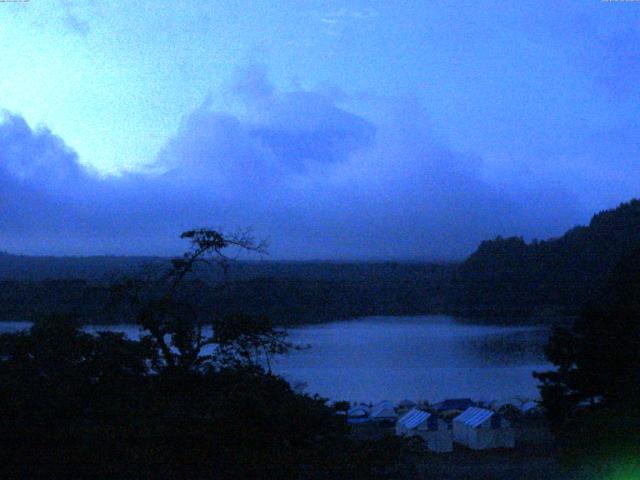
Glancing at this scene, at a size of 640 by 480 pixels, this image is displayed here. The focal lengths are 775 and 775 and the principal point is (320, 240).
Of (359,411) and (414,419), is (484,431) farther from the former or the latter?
(359,411)

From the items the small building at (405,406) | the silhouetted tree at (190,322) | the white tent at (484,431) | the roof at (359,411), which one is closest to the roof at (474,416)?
the white tent at (484,431)

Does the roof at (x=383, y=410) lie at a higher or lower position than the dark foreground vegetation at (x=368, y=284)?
lower

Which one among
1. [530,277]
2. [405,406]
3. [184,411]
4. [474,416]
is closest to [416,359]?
[474,416]

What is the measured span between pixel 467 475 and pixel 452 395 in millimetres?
6044

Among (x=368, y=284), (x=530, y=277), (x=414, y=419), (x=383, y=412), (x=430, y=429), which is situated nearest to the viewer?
(x=368, y=284)

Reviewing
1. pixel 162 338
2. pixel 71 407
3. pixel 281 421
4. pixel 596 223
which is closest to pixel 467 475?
pixel 281 421

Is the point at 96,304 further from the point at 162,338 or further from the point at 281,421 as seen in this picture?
the point at 281,421

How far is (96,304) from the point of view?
318 inches

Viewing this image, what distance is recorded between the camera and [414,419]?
13016mm

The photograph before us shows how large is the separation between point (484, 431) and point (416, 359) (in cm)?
170

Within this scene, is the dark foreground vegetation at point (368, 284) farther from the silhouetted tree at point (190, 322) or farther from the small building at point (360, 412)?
the small building at point (360, 412)

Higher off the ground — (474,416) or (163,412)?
(163,412)

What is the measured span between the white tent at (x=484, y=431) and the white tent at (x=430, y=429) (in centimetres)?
29

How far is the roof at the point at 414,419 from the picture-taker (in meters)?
12.7
